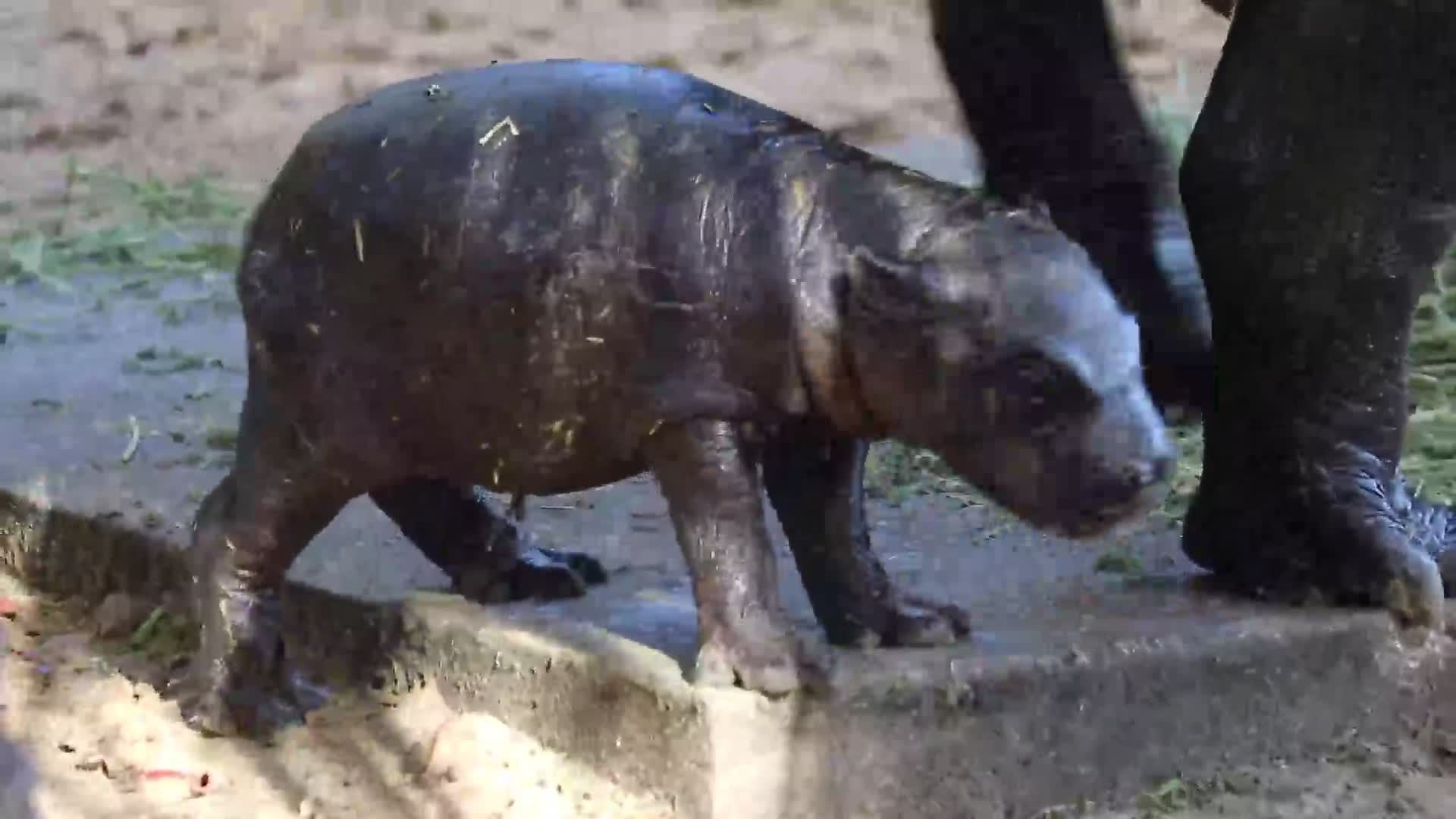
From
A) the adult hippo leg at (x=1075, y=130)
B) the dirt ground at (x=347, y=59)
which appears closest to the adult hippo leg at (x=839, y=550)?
the adult hippo leg at (x=1075, y=130)

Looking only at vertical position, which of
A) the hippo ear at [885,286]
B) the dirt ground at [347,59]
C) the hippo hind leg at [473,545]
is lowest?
the dirt ground at [347,59]

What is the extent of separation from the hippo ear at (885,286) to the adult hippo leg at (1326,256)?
1.54 ft

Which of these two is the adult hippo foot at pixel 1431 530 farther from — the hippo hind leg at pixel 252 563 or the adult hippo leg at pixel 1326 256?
the hippo hind leg at pixel 252 563

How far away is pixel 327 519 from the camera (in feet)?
4.86

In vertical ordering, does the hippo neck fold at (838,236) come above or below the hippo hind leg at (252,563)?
above

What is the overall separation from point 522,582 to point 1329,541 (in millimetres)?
683

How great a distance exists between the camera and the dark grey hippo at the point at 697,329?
1188 millimetres

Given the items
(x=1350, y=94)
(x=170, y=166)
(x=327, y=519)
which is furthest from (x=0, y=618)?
(x=170, y=166)

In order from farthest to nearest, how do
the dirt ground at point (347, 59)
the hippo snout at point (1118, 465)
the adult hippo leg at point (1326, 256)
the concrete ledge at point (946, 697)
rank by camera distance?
the dirt ground at point (347, 59)
the adult hippo leg at point (1326, 256)
the concrete ledge at point (946, 697)
the hippo snout at point (1118, 465)

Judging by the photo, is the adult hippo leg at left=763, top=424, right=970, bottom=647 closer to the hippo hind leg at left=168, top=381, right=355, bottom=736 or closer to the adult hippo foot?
the hippo hind leg at left=168, top=381, right=355, bottom=736

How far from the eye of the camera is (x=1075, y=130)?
6.93 ft

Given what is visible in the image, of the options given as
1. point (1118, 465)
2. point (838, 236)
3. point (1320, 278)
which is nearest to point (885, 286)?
point (838, 236)

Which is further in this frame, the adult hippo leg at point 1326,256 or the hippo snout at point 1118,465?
the adult hippo leg at point 1326,256

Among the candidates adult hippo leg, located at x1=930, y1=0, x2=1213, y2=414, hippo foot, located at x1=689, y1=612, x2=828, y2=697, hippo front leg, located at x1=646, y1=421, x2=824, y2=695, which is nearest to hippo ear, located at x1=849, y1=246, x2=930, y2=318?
hippo front leg, located at x1=646, y1=421, x2=824, y2=695
